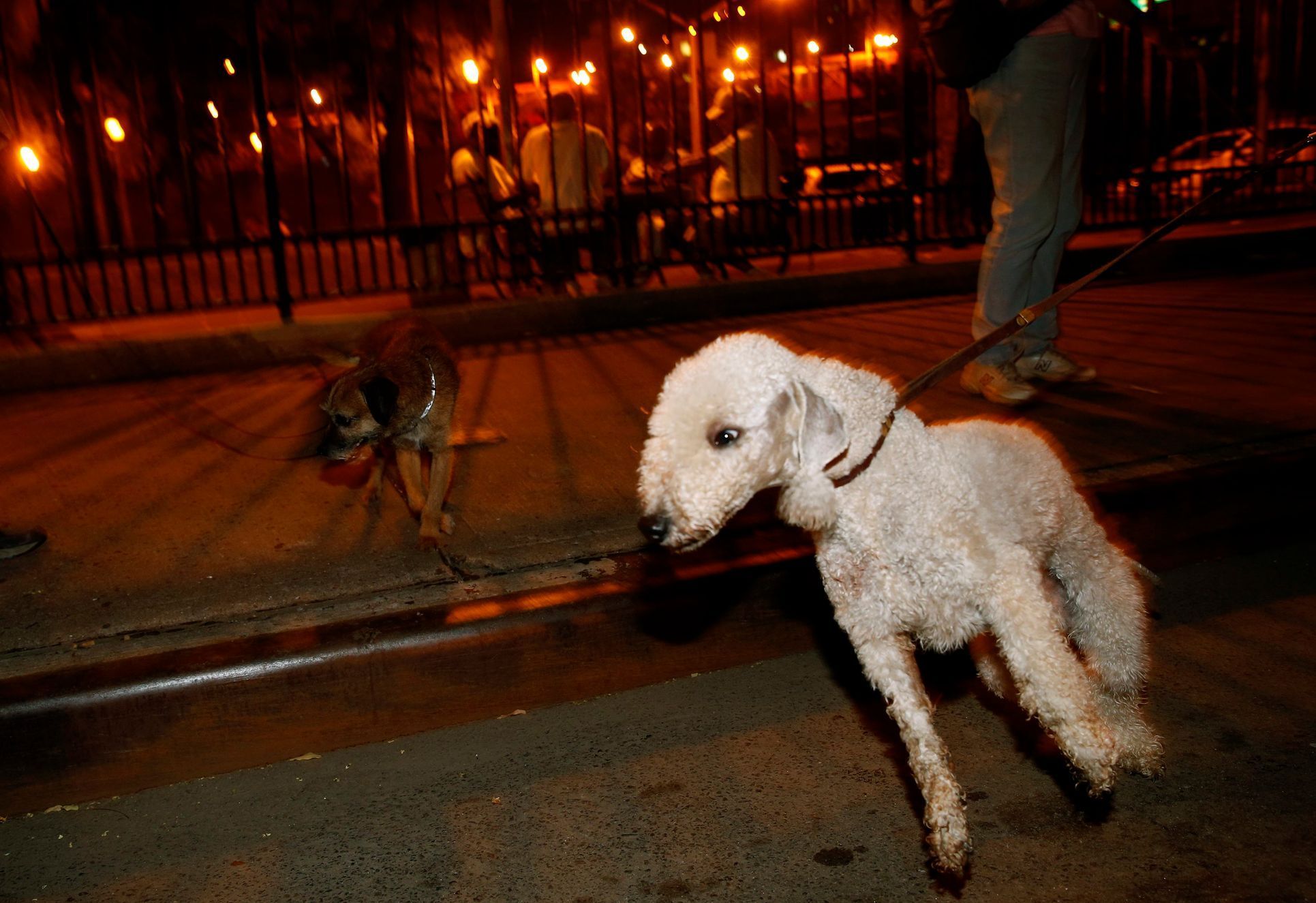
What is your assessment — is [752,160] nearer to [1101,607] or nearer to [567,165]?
[567,165]

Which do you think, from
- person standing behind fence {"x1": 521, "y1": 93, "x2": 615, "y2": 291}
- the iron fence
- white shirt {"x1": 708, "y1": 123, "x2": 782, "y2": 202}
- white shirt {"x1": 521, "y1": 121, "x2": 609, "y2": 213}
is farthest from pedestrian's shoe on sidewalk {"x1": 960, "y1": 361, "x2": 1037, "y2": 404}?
white shirt {"x1": 708, "y1": 123, "x2": 782, "y2": 202}

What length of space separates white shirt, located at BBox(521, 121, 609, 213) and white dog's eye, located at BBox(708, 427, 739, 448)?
28.1 feet

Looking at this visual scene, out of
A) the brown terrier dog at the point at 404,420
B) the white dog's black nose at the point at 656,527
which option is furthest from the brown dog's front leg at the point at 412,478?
the white dog's black nose at the point at 656,527

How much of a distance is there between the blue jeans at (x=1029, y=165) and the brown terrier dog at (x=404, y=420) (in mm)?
2839

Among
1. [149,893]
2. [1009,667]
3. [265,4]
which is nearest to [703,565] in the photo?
[1009,667]

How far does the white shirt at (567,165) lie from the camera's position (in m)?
11.2

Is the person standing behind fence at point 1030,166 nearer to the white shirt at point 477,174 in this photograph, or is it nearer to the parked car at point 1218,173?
the parked car at point 1218,173

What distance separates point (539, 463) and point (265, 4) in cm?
1183

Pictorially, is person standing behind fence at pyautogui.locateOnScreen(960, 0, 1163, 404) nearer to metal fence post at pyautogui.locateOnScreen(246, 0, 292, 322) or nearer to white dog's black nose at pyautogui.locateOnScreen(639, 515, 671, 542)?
white dog's black nose at pyautogui.locateOnScreen(639, 515, 671, 542)

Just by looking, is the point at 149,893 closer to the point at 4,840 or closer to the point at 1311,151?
the point at 4,840

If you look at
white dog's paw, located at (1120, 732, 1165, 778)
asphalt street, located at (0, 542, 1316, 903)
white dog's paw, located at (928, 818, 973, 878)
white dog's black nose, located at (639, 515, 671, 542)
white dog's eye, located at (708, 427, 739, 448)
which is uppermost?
white dog's eye, located at (708, 427, 739, 448)

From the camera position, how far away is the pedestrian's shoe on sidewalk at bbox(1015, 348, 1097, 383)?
630cm

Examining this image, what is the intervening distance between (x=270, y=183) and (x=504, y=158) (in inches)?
140

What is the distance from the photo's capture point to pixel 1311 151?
1638cm
